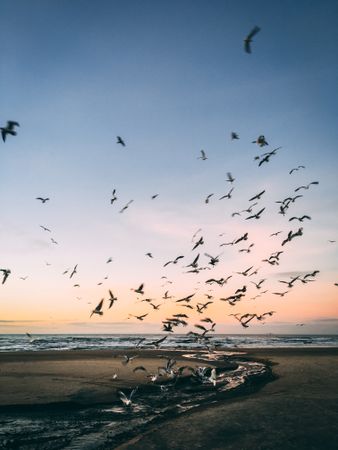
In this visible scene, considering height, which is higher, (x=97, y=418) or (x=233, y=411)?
(x=233, y=411)

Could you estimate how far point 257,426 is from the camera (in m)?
9.30

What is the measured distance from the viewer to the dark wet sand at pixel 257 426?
802cm

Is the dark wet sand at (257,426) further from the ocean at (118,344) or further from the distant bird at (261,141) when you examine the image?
the ocean at (118,344)

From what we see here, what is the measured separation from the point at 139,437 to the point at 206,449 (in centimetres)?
197

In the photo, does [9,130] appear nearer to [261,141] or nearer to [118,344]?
[261,141]

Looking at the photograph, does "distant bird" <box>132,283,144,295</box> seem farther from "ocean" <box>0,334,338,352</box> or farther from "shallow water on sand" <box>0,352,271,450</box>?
"ocean" <box>0,334,338,352</box>

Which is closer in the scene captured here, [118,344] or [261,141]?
[261,141]

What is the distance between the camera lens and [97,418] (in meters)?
11.0

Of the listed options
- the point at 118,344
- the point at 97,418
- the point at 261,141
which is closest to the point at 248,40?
the point at 261,141

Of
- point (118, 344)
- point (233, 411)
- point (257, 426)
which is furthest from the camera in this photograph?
point (118, 344)

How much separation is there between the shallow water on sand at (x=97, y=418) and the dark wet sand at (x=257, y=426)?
0.98 metres

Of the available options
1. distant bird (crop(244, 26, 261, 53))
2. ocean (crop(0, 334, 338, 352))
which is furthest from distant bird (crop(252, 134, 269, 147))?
ocean (crop(0, 334, 338, 352))

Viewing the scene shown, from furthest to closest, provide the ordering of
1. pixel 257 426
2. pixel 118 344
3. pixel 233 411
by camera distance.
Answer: pixel 118 344, pixel 233 411, pixel 257 426

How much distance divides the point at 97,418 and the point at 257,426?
5151 millimetres
